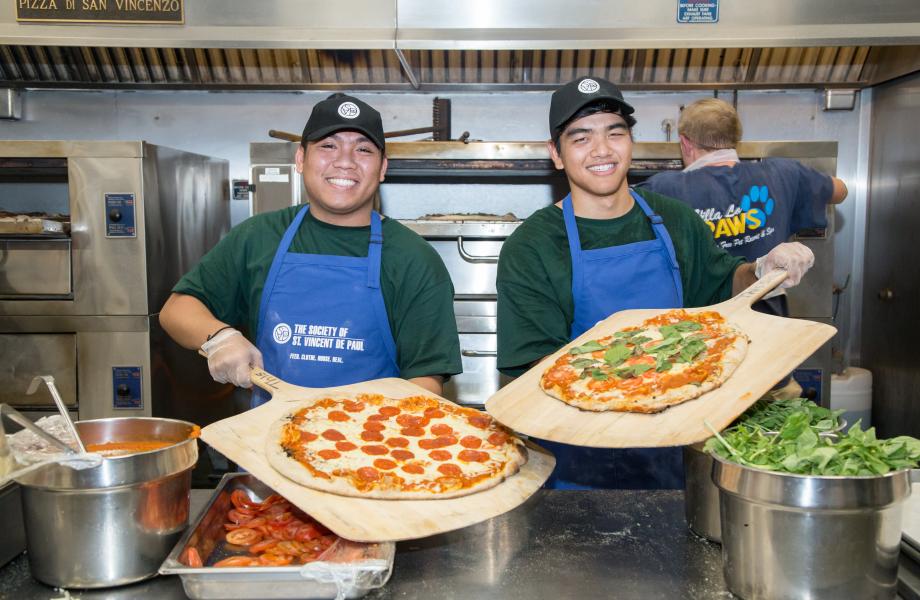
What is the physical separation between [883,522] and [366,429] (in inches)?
45.3

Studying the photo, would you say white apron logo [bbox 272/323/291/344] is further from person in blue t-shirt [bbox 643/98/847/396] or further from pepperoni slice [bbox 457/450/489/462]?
person in blue t-shirt [bbox 643/98/847/396]

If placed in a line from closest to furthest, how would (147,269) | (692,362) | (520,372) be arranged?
1. (692,362)
2. (520,372)
3. (147,269)

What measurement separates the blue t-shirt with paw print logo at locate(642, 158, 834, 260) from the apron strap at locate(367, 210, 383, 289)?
1.64 metres

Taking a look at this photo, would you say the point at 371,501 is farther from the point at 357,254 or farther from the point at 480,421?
the point at 357,254

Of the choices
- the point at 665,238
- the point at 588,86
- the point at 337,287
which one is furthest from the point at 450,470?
the point at 588,86

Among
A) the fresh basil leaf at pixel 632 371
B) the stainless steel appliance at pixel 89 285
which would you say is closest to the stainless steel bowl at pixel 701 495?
the fresh basil leaf at pixel 632 371

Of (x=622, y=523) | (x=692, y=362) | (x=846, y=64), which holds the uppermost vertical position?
(x=846, y=64)

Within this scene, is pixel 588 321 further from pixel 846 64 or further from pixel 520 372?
pixel 846 64

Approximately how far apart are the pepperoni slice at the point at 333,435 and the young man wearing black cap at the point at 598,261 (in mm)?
587

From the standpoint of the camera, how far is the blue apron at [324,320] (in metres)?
2.42

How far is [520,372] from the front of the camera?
2322mm

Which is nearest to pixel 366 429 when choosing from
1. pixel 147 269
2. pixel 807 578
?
pixel 807 578

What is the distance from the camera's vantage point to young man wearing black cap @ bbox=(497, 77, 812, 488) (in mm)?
2342

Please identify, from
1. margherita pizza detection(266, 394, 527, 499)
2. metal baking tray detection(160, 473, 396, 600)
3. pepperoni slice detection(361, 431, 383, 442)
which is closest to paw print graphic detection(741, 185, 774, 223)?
A: margherita pizza detection(266, 394, 527, 499)
